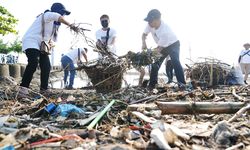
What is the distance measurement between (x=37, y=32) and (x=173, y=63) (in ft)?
8.93

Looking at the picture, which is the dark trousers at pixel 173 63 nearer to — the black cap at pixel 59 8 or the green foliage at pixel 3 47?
the black cap at pixel 59 8

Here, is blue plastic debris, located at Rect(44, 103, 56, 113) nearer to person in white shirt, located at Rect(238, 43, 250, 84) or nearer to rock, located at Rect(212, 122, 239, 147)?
rock, located at Rect(212, 122, 239, 147)

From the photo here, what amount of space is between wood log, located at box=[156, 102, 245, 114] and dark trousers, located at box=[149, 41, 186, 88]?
11.9 feet

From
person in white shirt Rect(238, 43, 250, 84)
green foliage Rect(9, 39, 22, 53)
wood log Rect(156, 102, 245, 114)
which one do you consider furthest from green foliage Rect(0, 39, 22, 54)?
wood log Rect(156, 102, 245, 114)

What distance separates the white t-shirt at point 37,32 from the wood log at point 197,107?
3126 mm

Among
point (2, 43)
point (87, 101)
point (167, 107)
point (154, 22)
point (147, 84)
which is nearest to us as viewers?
point (167, 107)

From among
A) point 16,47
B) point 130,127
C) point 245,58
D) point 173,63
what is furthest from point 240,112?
point 16,47

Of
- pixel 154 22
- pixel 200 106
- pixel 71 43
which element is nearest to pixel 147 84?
pixel 154 22

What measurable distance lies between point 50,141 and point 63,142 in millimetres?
89

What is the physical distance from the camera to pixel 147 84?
7.25 metres

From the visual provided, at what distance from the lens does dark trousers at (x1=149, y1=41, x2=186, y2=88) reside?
6.72 meters

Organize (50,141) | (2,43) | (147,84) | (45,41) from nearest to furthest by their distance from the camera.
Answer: (50,141), (45,41), (147,84), (2,43)

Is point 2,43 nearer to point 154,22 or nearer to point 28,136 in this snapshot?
point 154,22

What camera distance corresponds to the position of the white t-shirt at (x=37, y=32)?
5.50m
